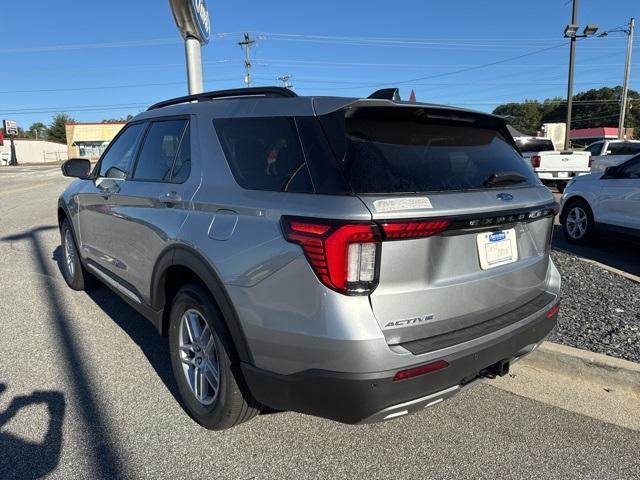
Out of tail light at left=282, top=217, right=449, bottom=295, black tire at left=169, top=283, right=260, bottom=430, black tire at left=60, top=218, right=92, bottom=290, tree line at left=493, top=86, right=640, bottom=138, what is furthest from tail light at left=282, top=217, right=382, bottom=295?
tree line at left=493, top=86, right=640, bottom=138

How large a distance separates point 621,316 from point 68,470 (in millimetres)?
4382

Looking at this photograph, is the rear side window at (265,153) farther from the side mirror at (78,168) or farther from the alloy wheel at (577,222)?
the alloy wheel at (577,222)

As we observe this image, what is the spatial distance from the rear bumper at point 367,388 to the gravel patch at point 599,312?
1716 mm

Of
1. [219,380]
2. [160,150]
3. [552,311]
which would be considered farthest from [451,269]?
[160,150]

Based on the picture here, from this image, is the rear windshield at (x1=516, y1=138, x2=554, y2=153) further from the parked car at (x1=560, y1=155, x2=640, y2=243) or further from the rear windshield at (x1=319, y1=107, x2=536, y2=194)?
the rear windshield at (x1=319, y1=107, x2=536, y2=194)

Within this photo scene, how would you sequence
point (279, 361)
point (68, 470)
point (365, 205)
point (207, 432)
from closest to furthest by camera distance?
point (365, 205)
point (279, 361)
point (68, 470)
point (207, 432)

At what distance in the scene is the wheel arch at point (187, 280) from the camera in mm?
2439

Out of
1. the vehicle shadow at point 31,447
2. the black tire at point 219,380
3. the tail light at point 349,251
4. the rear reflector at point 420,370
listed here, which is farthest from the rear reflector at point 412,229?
the vehicle shadow at point 31,447

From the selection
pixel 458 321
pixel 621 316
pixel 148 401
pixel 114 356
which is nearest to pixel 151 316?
pixel 148 401

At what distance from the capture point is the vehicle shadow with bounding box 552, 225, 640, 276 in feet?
21.4

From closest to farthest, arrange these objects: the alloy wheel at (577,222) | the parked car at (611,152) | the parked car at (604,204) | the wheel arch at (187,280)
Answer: the wheel arch at (187,280) < the parked car at (604,204) < the alloy wheel at (577,222) < the parked car at (611,152)

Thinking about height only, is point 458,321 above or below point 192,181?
below

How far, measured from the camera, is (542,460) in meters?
2.66

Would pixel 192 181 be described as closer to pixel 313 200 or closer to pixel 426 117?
pixel 313 200
